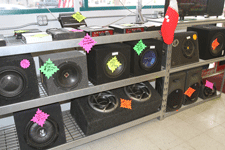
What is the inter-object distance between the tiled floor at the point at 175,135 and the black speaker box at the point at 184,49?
2.11ft

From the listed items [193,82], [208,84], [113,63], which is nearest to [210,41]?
[193,82]

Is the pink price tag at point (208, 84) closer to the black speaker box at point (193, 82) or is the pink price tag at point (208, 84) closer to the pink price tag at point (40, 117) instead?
the black speaker box at point (193, 82)

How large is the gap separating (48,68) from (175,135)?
4.56 ft

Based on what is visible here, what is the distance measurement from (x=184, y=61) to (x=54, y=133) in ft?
4.89

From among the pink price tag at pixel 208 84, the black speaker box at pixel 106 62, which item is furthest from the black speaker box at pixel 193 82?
the black speaker box at pixel 106 62

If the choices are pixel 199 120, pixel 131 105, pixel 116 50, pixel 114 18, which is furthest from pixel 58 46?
pixel 199 120

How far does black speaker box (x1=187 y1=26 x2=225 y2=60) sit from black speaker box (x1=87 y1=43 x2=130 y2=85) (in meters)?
1.06

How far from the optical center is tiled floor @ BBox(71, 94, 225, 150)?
1.81m

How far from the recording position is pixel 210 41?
2225 mm

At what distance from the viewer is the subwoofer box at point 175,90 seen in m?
2.11

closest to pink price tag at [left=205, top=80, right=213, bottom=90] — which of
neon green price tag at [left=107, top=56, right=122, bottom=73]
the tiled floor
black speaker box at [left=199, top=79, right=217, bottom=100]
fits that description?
black speaker box at [left=199, top=79, right=217, bottom=100]

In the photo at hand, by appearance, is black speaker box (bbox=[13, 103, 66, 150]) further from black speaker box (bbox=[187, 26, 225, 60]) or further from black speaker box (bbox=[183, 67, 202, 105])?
black speaker box (bbox=[187, 26, 225, 60])

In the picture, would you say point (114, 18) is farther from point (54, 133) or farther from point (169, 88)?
point (54, 133)

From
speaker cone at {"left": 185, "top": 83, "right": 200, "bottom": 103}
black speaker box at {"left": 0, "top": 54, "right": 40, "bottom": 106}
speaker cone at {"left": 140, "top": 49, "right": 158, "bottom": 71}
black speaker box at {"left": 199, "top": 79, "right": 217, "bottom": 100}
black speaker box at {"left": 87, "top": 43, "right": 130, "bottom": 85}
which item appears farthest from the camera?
black speaker box at {"left": 199, "top": 79, "right": 217, "bottom": 100}
